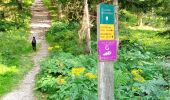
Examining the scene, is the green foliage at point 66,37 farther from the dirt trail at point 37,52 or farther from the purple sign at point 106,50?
the purple sign at point 106,50

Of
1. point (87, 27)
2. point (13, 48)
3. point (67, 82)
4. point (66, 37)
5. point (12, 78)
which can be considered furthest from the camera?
point (66, 37)

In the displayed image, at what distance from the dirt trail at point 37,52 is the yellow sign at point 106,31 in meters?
6.27

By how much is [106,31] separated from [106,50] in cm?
29

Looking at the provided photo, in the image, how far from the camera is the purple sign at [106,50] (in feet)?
18.1

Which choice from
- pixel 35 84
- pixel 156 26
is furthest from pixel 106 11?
pixel 156 26

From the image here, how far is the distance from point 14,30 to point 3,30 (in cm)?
97

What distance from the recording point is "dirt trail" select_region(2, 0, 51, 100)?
11663 millimetres

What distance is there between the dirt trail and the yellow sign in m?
6.27

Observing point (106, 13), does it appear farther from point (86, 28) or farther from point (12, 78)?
point (86, 28)

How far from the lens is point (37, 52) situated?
70.8 feet

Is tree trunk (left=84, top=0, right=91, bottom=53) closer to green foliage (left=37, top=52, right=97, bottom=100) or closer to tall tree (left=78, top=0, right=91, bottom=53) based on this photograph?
tall tree (left=78, top=0, right=91, bottom=53)

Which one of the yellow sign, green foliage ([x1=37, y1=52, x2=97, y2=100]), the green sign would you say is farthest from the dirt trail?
the green sign

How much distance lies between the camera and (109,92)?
18.8ft

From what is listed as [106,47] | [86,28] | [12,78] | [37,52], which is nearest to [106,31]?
[106,47]
